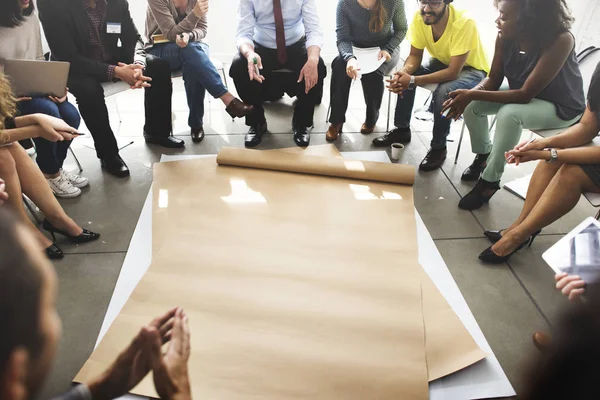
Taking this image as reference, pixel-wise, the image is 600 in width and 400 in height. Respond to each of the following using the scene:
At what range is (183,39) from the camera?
113 inches

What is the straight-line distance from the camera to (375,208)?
7.61 feet

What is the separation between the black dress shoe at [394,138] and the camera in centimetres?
312

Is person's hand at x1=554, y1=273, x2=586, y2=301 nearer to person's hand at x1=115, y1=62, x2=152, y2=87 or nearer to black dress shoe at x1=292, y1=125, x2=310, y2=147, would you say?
black dress shoe at x1=292, y1=125, x2=310, y2=147

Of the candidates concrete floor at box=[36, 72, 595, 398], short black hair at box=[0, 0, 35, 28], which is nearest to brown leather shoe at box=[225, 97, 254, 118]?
concrete floor at box=[36, 72, 595, 398]

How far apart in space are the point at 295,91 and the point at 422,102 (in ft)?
4.29

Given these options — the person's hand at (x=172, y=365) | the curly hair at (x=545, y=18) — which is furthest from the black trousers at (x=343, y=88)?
the person's hand at (x=172, y=365)

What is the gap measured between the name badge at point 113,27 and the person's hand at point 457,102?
6.76ft

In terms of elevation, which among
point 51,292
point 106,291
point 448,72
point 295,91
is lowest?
point 106,291

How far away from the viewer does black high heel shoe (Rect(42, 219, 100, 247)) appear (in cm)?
217

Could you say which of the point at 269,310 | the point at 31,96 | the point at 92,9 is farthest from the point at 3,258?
the point at 92,9

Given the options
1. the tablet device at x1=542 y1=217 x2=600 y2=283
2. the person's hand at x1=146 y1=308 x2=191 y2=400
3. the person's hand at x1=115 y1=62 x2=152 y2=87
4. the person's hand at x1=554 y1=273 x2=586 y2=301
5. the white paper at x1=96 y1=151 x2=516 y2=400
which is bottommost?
the white paper at x1=96 y1=151 x2=516 y2=400

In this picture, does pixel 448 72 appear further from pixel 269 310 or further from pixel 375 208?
pixel 269 310

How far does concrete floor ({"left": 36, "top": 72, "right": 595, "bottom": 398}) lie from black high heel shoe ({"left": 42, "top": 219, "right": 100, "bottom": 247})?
39 millimetres

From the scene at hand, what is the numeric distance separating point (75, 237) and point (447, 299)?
183 cm
